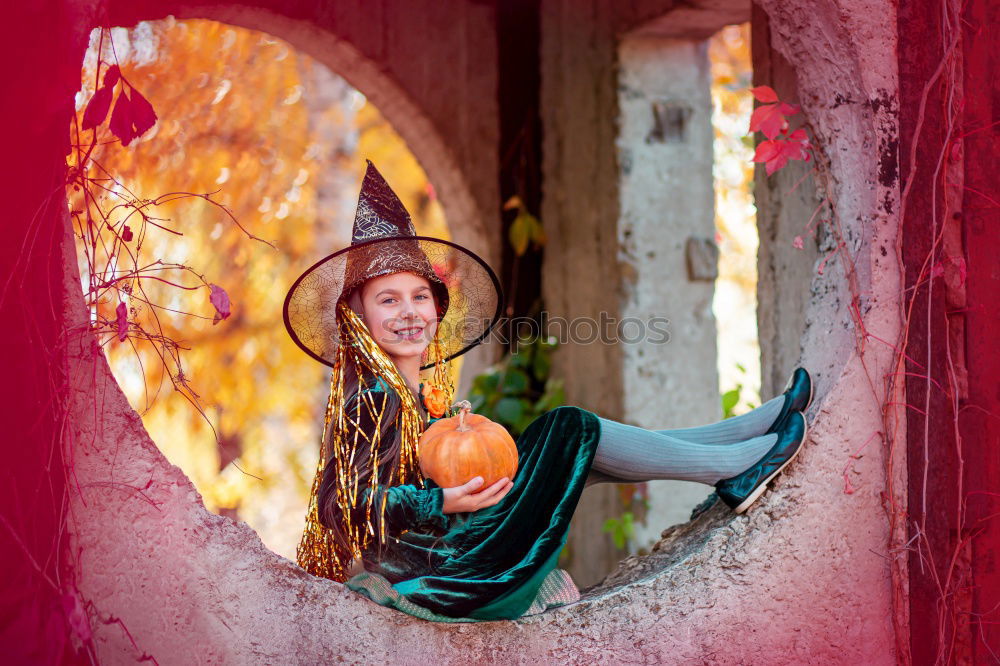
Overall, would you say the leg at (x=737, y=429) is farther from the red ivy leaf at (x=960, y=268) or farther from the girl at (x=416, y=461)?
the red ivy leaf at (x=960, y=268)

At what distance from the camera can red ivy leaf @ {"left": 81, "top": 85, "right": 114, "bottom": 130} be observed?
2.39m

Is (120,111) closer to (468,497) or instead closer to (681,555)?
(468,497)

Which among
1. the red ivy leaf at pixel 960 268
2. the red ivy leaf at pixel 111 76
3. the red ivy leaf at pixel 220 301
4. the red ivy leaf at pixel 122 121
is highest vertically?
the red ivy leaf at pixel 111 76

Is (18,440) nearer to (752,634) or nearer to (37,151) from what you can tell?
(37,151)

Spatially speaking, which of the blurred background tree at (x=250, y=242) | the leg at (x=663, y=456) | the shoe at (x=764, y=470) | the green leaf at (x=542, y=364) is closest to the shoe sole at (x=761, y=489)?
the shoe at (x=764, y=470)

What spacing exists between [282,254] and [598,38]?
503 cm

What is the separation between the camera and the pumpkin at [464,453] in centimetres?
254

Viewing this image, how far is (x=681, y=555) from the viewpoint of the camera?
2848 millimetres

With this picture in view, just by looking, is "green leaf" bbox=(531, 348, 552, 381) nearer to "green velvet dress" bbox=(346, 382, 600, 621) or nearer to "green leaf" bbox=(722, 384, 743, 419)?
"green leaf" bbox=(722, 384, 743, 419)

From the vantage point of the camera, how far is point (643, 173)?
475cm

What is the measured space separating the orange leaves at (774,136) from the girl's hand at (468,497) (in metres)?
1.28

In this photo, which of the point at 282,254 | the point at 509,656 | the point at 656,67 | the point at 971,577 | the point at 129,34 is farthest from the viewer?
the point at 282,254

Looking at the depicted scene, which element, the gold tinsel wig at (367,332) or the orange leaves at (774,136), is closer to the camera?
the gold tinsel wig at (367,332)

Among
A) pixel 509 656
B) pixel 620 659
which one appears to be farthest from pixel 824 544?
pixel 509 656
